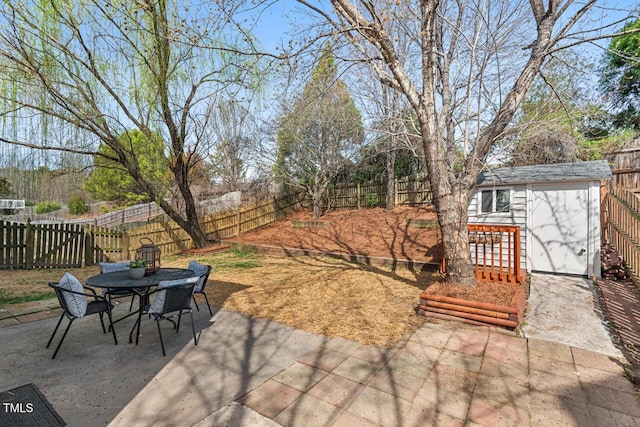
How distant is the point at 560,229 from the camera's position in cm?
620

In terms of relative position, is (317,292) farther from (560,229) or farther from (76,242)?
(76,242)

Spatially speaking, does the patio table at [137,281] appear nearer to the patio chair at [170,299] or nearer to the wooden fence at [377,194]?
the patio chair at [170,299]

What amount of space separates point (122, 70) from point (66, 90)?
1168 mm

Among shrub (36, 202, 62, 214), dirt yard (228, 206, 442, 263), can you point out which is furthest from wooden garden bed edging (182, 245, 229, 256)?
shrub (36, 202, 62, 214)

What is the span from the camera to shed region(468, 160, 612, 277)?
19.5ft

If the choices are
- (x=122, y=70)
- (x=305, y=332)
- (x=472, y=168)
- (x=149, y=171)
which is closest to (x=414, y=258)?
(x=472, y=168)

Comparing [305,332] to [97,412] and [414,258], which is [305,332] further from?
[414,258]

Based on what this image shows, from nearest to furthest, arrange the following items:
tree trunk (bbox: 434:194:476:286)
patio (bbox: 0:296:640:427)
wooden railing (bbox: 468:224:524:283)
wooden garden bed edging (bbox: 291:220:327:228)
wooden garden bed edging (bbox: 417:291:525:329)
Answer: patio (bbox: 0:296:640:427)
wooden garden bed edging (bbox: 417:291:525:329)
tree trunk (bbox: 434:194:476:286)
wooden railing (bbox: 468:224:524:283)
wooden garden bed edging (bbox: 291:220:327:228)

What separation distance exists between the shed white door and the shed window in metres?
0.50

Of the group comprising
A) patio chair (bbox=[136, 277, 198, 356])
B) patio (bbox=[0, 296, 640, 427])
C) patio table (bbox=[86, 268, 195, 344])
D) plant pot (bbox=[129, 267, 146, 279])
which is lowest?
patio (bbox=[0, 296, 640, 427])

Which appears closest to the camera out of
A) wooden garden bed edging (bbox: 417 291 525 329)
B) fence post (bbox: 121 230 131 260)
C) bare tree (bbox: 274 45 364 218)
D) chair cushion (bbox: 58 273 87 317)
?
chair cushion (bbox: 58 273 87 317)

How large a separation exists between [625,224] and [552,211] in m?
1.13

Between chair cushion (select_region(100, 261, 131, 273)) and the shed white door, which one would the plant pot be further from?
the shed white door

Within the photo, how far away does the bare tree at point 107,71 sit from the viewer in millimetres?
5848
